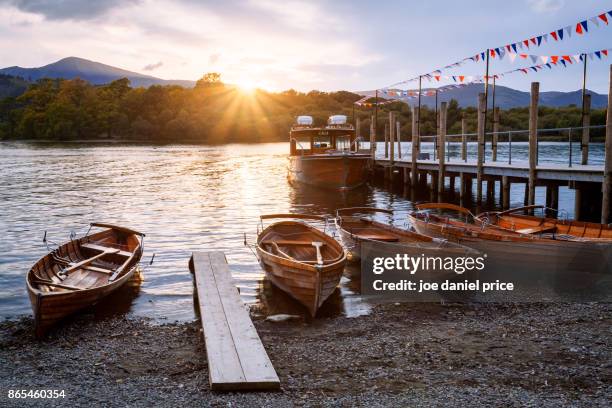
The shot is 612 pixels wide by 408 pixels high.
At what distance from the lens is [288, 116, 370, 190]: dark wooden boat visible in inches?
1255

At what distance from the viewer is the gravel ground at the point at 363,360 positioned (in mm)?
6293

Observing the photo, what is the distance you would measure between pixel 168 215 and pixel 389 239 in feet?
42.9

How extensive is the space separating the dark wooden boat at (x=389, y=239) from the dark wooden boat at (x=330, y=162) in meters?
17.1

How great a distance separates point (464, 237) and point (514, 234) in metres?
1.12

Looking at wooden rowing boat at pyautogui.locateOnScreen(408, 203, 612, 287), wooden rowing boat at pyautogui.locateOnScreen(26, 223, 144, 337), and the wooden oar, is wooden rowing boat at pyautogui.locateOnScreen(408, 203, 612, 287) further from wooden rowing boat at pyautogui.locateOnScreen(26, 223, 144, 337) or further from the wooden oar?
the wooden oar

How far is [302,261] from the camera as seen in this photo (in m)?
11.3

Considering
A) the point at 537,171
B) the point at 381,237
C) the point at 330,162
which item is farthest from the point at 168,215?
the point at 537,171

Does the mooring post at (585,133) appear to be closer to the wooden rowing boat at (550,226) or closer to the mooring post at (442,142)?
the mooring post at (442,142)

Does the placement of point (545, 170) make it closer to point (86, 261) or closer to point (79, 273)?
point (86, 261)

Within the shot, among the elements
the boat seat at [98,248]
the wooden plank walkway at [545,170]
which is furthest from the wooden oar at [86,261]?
the wooden plank walkway at [545,170]

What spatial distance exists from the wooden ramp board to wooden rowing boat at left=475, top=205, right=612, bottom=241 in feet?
22.7

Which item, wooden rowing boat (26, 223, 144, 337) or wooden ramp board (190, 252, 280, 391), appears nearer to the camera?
wooden ramp board (190, 252, 280, 391)

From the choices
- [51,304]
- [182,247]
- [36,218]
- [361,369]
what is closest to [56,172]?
[36,218]

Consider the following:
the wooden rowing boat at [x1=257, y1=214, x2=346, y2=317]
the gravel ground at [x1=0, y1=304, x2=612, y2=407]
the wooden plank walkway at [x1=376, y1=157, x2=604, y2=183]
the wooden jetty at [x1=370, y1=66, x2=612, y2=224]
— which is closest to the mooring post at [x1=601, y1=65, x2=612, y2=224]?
the wooden jetty at [x1=370, y1=66, x2=612, y2=224]
